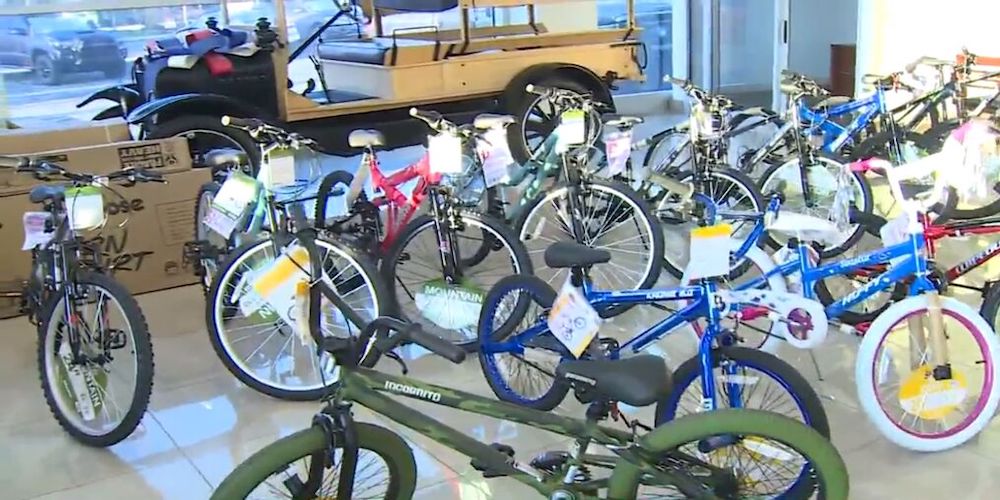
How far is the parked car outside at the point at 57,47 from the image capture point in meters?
6.55

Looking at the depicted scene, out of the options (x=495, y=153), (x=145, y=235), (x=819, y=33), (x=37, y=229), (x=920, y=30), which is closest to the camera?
(x=37, y=229)

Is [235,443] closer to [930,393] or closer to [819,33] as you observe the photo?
[930,393]

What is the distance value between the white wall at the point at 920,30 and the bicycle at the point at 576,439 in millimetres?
5601

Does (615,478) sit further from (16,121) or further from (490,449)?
(16,121)

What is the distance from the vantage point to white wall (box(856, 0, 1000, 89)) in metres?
6.90

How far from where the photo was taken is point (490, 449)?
2148 millimetres

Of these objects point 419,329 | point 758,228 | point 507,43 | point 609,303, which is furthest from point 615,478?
point 507,43

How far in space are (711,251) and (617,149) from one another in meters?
1.51

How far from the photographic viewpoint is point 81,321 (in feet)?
10.0

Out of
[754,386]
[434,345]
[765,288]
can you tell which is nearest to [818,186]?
[765,288]

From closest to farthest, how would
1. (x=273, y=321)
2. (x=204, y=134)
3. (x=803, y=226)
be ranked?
1. (x=803, y=226)
2. (x=273, y=321)
3. (x=204, y=134)

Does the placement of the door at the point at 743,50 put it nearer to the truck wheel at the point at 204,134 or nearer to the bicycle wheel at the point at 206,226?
the truck wheel at the point at 204,134

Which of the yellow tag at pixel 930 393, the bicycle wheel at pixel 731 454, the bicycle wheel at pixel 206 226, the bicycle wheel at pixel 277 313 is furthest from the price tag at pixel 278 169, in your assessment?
the yellow tag at pixel 930 393

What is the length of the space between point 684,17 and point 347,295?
6682 millimetres
